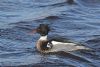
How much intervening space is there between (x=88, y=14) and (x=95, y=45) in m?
4.44

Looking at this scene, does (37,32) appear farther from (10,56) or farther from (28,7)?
(28,7)

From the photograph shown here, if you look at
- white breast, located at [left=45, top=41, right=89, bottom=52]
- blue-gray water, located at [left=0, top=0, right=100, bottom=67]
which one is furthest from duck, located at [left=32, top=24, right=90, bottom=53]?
blue-gray water, located at [left=0, top=0, right=100, bottom=67]

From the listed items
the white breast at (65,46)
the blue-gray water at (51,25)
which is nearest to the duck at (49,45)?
the white breast at (65,46)

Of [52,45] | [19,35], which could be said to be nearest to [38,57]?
[52,45]

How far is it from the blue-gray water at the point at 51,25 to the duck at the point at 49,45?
7.9 inches

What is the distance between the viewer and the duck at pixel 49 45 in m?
16.7

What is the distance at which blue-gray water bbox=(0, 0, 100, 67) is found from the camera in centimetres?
1573

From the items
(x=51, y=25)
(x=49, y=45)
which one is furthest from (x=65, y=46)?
(x=51, y=25)

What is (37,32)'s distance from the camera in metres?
17.0

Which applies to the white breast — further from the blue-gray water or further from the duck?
the blue-gray water

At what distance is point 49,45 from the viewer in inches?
664

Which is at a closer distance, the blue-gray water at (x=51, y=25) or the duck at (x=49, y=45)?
the blue-gray water at (x=51, y=25)

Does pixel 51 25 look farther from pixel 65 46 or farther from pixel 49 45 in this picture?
pixel 65 46

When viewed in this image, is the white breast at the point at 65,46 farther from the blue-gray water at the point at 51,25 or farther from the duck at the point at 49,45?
the blue-gray water at the point at 51,25
